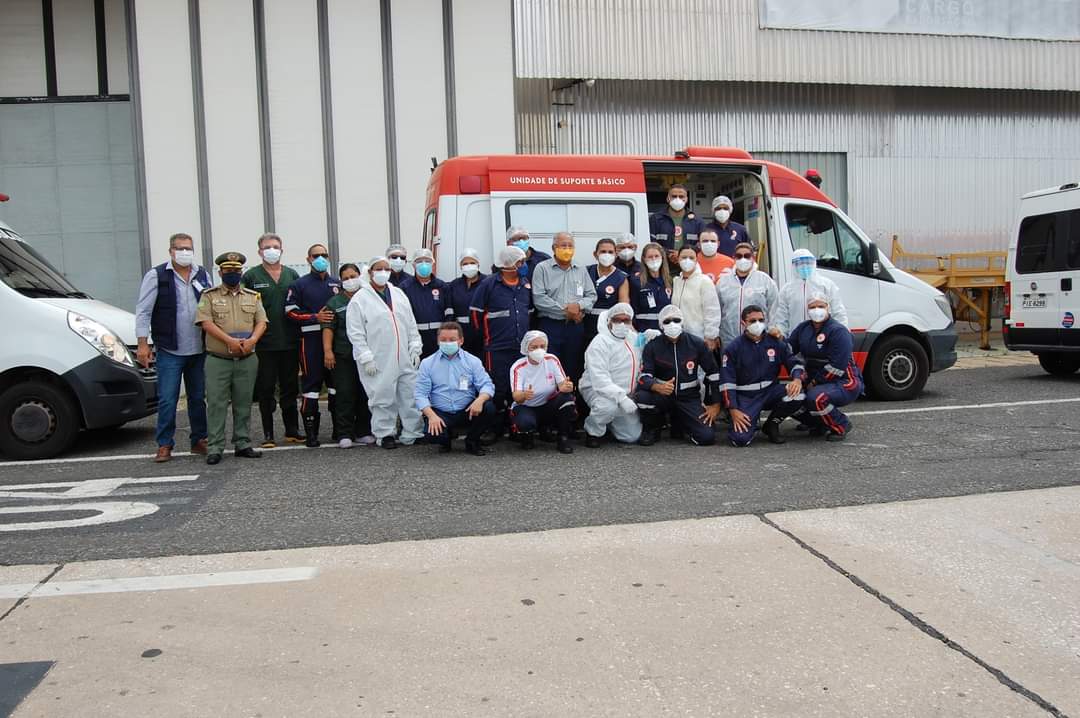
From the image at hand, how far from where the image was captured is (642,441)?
7.77 meters

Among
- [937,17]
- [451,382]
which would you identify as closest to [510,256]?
[451,382]

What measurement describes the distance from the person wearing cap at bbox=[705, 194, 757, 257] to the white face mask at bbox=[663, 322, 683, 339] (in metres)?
1.67

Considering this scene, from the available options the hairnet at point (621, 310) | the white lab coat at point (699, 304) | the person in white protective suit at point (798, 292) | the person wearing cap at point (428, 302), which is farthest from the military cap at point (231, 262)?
the person in white protective suit at point (798, 292)

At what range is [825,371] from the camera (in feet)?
26.0

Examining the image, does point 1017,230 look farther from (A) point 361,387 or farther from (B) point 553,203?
(A) point 361,387

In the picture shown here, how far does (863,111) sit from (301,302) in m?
12.5

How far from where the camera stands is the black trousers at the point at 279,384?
8.26m

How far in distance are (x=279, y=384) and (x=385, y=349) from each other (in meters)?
1.21

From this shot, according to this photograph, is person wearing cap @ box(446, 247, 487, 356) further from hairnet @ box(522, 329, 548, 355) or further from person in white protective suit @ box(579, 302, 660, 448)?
person in white protective suit @ box(579, 302, 660, 448)

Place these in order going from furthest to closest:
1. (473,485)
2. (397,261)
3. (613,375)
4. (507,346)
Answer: (397,261)
(507,346)
(613,375)
(473,485)

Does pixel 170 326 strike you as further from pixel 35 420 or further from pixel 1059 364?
pixel 1059 364

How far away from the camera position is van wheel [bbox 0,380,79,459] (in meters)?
7.70

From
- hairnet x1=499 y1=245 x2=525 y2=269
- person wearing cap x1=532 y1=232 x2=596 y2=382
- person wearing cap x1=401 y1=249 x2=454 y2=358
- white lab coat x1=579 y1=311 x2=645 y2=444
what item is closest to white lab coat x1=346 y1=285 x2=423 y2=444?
person wearing cap x1=401 y1=249 x2=454 y2=358

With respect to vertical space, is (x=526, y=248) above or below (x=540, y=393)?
above
